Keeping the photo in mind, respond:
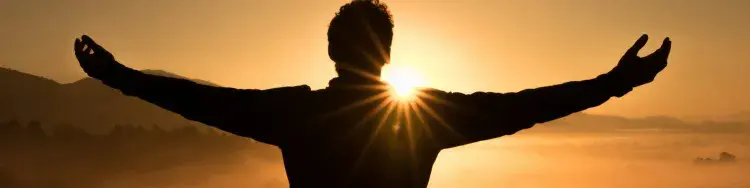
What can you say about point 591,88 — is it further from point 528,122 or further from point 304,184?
point 304,184

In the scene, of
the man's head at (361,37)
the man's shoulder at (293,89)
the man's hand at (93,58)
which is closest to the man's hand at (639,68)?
the man's head at (361,37)

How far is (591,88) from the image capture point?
4207mm

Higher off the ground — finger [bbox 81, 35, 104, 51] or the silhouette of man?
finger [bbox 81, 35, 104, 51]

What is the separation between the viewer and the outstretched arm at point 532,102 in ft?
13.3

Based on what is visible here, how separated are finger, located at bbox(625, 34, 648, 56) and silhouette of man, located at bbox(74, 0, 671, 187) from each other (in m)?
0.67

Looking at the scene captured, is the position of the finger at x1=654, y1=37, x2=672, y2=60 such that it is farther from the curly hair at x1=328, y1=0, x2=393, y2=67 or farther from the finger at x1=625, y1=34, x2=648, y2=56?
the curly hair at x1=328, y1=0, x2=393, y2=67

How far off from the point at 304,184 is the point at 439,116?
81 cm

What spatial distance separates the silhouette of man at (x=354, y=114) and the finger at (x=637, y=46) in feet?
2.19

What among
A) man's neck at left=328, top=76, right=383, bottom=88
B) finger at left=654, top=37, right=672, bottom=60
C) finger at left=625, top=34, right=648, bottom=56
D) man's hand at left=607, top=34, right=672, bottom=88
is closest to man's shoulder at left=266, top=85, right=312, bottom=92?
man's neck at left=328, top=76, right=383, bottom=88

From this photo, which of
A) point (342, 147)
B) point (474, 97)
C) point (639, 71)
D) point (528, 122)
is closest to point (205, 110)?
point (342, 147)

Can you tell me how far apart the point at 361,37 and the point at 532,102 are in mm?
1006

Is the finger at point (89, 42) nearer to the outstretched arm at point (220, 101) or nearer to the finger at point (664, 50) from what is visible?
the outstretched arm at point (220, 101)

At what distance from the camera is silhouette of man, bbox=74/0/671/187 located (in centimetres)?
393

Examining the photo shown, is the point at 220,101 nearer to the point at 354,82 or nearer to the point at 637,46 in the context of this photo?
the point at 354,82
